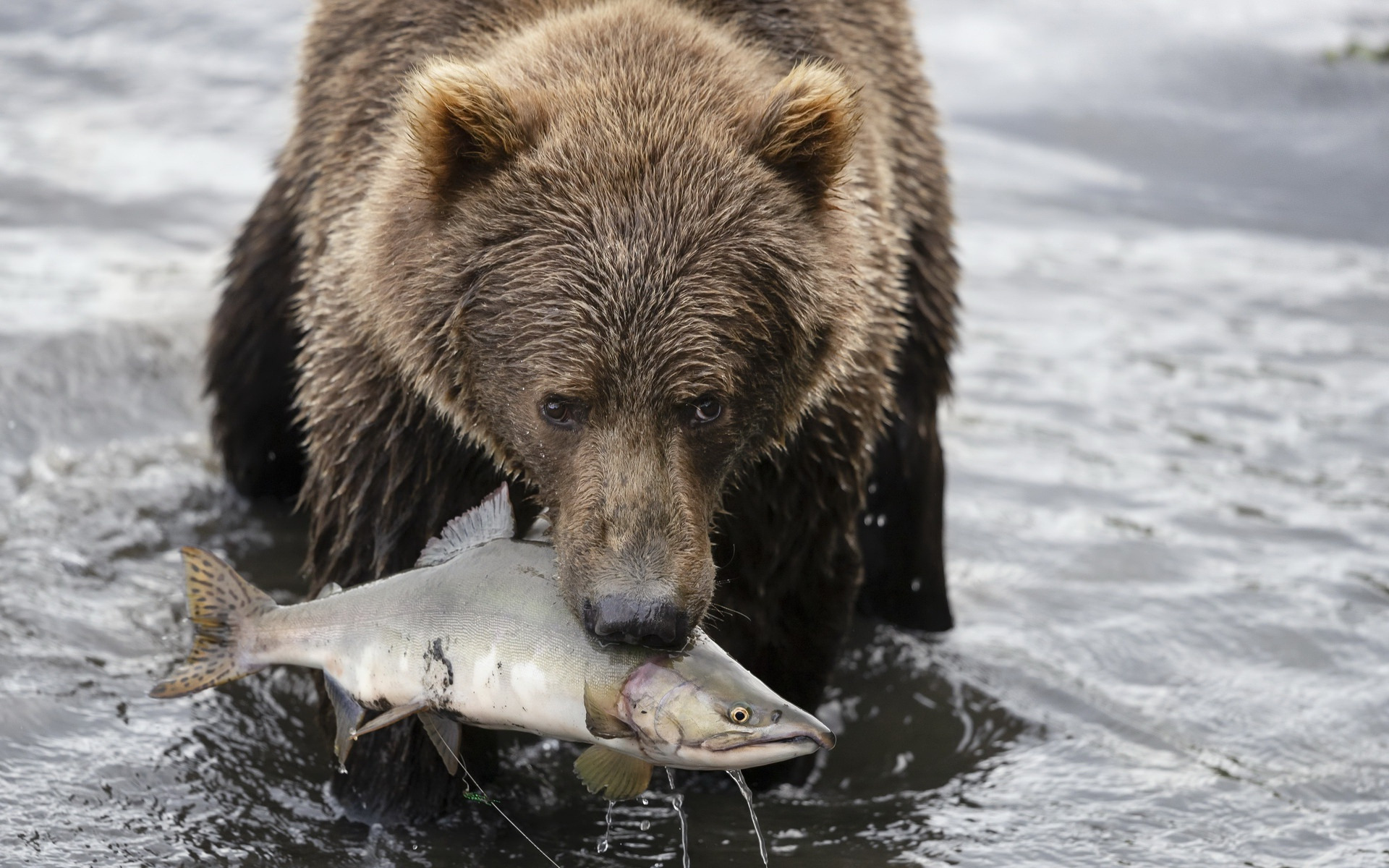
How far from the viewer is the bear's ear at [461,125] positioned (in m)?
4.26

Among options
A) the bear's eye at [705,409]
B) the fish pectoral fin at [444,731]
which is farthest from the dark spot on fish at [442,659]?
the bear's eye at [705,409]

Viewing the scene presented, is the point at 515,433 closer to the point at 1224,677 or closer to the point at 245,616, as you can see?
the point at 245,616

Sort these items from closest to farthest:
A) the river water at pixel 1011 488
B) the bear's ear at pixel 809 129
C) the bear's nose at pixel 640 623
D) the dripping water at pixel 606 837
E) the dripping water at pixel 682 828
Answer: the bear's nose at pixel 640 623
the bear's ear at pixel 809 129
the dripping water at pixel 682 828
the dripping water at pixel 606 837
the river water at pixel 1011 488

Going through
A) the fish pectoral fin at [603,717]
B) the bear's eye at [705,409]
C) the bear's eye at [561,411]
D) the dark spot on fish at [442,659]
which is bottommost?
the dark spot on fish at [442,659]

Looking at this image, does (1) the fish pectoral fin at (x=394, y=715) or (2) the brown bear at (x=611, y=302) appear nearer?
(1) the fish pectoral fin at (x=394, y=715)

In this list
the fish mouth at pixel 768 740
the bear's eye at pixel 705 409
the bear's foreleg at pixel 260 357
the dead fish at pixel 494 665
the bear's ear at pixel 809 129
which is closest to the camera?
the fish mouth at pixel 768 740

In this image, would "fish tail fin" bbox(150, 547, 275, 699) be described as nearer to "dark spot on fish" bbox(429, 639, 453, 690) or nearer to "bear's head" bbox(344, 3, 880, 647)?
"dark spot on fish" bbox(429, 639, 453, 690)

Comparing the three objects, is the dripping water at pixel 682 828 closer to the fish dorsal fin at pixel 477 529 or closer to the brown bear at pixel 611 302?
the brown bear at pixel 611 302

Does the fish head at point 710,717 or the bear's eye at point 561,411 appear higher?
the bear's eye at point 561,411

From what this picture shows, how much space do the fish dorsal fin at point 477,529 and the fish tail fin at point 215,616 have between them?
1.65 feet

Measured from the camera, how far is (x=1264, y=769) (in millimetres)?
5855

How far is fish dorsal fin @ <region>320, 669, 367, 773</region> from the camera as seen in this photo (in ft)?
13.6

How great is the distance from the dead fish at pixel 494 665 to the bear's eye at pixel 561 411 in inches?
10.2

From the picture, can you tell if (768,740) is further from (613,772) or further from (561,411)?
(561,411)
